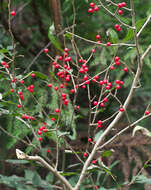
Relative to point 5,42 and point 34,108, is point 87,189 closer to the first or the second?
point 34,108

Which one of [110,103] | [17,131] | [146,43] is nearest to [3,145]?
[17,131]

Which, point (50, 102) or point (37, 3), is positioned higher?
point (37, 3)

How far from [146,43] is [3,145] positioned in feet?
3.03

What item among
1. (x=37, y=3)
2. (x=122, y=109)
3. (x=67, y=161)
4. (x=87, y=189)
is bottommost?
(x=87, y=189)

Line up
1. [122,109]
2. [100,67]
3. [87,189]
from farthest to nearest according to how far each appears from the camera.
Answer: [100,67] → [87,189] → [122,109]

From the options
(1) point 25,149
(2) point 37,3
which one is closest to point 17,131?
(1) point 25,149

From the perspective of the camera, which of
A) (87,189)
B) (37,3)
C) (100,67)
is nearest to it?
(87,189)

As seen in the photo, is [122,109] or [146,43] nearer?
[122,109]

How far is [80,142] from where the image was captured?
141 centimetres

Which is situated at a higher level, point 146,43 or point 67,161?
point 146,43

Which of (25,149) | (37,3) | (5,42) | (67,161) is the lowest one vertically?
(67,161)

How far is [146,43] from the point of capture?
1672 millimetres

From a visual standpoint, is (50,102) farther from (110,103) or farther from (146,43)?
(146,43)

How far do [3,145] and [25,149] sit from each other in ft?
0.72
